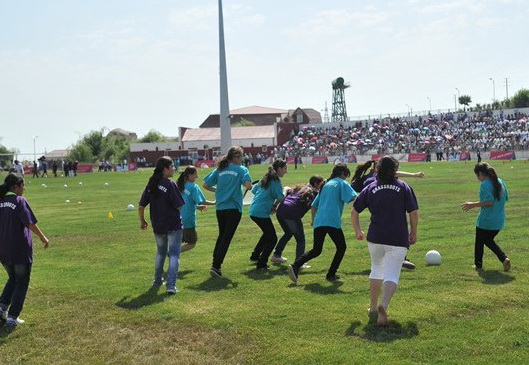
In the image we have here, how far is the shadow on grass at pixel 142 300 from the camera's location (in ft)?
28.4

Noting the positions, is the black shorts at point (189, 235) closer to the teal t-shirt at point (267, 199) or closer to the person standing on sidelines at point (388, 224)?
the teal t-shirt at point (267, 199)

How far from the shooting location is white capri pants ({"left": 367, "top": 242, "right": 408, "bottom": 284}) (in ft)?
24.1

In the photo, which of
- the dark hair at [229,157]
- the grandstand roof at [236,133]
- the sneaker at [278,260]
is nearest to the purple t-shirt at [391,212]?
the dark hair at [229,157]

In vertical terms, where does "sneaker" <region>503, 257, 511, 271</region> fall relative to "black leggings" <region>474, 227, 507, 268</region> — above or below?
below

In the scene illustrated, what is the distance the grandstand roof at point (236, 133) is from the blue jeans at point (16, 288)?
331ft

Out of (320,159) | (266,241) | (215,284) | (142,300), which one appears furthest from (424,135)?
(142,300)

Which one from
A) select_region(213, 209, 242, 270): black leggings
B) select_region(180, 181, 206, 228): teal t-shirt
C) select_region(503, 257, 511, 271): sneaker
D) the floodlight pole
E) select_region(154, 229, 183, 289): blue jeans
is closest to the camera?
→ select_region(154, 229, 183, 289): blue jeans

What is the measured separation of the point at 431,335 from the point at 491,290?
230 centimetres

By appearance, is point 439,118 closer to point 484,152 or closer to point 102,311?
point 484,152

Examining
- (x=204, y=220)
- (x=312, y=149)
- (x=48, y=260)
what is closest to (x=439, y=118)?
(x=312, y=149)

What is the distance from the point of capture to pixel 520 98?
370 feet

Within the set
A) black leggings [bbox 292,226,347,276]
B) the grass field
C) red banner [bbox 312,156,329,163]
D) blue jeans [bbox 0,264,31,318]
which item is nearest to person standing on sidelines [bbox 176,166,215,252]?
the grass field

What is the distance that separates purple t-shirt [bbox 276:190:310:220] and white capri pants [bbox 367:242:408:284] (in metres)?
3.37

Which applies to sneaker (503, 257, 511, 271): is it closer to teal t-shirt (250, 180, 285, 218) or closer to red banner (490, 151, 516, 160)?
teal t-shirt (250, 180, 285, 218)
